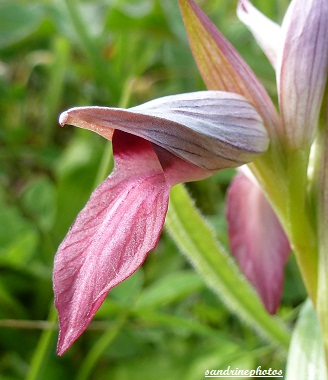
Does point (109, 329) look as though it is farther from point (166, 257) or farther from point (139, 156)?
point (139, 156)

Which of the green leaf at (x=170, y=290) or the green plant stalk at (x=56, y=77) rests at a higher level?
the green plant stalk at (x=56, y=77)

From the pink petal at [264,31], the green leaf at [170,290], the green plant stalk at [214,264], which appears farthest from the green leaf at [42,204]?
the pink petal at [264,31]

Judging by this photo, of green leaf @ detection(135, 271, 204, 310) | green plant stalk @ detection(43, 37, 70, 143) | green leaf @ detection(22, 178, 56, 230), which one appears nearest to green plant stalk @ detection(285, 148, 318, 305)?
green leaf @ detection(135, 271, 204, 310)

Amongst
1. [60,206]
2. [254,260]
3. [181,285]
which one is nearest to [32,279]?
[60,206]

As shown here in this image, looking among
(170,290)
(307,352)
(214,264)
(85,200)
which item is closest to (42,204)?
(85,200)

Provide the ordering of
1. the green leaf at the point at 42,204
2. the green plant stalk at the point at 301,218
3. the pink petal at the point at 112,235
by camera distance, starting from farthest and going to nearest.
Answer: the green leaf at the point at 42,204 < the green plant stalk at the point at 301,218 < the pink petal at the point at 112,235

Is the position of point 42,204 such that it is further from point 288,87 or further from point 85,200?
point 288,87

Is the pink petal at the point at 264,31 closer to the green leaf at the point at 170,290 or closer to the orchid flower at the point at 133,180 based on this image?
the orchid flower at the point at 133,180
